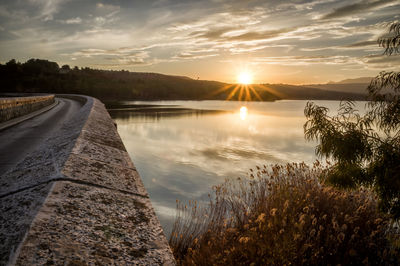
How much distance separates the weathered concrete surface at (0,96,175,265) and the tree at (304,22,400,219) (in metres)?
4.27

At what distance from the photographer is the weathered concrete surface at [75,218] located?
106cm

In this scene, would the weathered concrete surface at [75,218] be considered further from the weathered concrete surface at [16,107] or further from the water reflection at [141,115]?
the water reflection at [141,115]

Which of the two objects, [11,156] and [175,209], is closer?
[11,156]

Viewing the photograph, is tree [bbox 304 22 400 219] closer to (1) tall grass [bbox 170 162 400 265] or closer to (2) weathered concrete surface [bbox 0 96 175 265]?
(1) tall grass [bbox 170 162 400 265]

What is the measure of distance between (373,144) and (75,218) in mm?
5577

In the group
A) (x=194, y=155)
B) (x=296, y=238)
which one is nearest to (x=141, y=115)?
(x=194, y=155)

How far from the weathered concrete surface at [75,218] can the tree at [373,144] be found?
427 centimetres

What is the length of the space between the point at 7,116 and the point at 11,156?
334 inches

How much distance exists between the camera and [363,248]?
5.21 meters

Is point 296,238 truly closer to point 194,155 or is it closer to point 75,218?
point 75,218

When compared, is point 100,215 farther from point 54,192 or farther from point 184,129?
point 184,129

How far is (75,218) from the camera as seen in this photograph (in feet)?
4.32

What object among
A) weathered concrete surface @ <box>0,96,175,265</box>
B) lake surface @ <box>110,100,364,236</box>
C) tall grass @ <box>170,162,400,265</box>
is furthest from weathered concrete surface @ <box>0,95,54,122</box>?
weathered concrete surface @ <box>0,96,175,265</box>

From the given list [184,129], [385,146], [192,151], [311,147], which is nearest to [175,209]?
[385,146]
